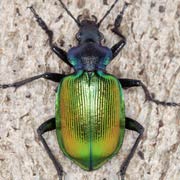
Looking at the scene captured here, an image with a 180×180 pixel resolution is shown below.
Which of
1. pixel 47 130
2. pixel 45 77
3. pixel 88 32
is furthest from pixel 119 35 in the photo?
pixel 47 130

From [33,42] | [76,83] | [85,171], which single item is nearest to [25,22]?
[33,42]

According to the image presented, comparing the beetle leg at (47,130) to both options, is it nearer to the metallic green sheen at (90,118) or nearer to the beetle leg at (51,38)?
the metallic green sheen at (90,118)

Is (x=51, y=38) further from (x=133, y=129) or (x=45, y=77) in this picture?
(x=133, y=129)

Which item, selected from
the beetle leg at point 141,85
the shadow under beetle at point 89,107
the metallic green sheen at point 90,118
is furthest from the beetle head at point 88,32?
the beetle leg at point 141,85

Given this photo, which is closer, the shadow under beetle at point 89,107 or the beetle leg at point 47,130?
the shadow under beetle at point 89,107

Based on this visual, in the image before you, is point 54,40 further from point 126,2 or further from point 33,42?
point 126,2

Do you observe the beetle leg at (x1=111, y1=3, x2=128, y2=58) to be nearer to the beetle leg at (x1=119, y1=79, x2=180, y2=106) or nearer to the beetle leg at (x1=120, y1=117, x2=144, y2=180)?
the beetle leg at (x1=119, y1=79, x2=180, y2=106)

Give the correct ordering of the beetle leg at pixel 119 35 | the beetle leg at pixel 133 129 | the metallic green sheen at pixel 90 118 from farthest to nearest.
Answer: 1. the beetle leg at pixel 119 35
2. the beetle leg at pixel 133 129
3. the metallic green sheen at pixel 90 118

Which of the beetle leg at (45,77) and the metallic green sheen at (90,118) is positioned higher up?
the beetle leg at (45,77)
